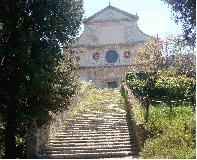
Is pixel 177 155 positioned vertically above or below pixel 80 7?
below

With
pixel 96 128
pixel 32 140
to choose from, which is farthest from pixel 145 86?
pixel 32 140

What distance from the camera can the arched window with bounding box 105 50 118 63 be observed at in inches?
1104

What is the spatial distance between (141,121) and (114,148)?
4.63 feet

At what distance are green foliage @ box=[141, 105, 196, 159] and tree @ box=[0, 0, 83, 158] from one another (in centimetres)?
358

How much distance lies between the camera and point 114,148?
29.3 feet

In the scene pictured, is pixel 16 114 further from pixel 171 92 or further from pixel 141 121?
pixel 171 92

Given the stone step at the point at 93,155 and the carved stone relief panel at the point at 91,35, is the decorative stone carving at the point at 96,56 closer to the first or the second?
the carved stone relief panel at the point at 91,35

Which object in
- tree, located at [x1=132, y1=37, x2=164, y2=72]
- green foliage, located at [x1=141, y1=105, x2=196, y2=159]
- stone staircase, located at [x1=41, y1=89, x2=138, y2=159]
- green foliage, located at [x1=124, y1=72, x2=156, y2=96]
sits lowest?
stone staircase, located at [x1=41, y1=89, x2=138, y2=159]

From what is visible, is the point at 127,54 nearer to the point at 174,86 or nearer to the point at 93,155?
the point at 174,86

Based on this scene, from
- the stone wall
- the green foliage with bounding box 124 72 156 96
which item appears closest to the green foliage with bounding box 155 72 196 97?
the green foliage with bounding box 124 72 156 96

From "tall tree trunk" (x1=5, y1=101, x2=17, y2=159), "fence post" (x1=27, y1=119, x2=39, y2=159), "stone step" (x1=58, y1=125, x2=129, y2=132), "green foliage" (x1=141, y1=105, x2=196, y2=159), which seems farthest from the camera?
"stone step" (x1=58, y1=125, x2=129, y2=132)

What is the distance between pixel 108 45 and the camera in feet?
91.0

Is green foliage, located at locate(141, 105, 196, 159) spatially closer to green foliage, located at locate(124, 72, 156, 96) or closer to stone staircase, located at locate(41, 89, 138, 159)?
stone staircase, located at locate(41, 89, 138, 159)

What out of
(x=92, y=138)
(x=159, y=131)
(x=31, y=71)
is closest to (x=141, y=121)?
(x=159, y=131)
